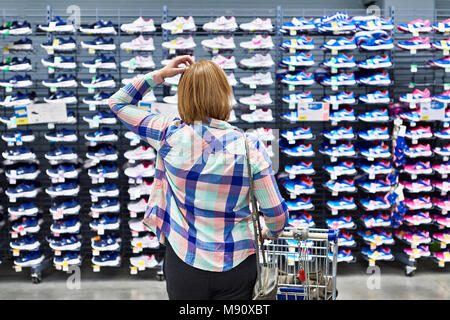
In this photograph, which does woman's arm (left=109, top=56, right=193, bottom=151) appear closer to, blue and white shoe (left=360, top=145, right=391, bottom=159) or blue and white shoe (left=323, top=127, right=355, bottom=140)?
blue and white shoe (left=323, top=127, right=355, bottom=140)

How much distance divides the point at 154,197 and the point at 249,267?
487mm

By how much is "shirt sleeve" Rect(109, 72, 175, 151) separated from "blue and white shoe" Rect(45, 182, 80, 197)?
11.8 feet

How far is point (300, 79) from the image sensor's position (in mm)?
5172

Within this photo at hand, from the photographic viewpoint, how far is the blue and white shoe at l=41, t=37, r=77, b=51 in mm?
4973

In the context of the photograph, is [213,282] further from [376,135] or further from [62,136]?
[376,135]

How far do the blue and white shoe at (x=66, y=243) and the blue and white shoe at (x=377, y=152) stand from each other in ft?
11.9

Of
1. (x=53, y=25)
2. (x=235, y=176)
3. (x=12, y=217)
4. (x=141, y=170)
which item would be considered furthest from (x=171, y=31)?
(x=235, y=176)

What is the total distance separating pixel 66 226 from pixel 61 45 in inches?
83.6

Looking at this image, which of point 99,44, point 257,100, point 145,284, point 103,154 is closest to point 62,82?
point 99,44

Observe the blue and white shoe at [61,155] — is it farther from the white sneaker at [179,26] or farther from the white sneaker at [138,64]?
the white sneaker at [179,26]

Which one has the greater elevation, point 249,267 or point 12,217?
point 249,267

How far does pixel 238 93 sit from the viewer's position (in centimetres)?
605

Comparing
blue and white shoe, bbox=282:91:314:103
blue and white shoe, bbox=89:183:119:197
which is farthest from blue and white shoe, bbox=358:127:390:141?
blue and white shoe, bbox=89:183:119:197

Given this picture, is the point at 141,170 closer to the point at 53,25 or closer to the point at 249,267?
the point at 53,25
